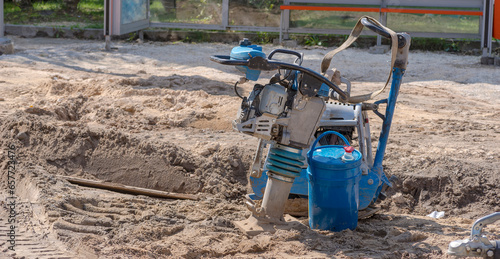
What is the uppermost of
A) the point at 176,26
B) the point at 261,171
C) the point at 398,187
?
the point at 176,26

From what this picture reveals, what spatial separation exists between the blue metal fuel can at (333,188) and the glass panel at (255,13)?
28.9 feet

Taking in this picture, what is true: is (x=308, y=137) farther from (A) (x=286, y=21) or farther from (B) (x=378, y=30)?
(A) (x=286, y=21)

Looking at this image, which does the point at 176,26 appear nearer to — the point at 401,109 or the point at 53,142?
the point at 401,109

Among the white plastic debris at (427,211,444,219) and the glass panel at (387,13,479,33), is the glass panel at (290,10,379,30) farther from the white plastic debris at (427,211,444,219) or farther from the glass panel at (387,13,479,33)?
the white plastic debris at (427,211,444,219)

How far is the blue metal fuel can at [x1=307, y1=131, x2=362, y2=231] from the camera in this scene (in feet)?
12.4

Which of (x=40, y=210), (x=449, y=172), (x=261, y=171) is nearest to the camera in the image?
(x=40, y=210)

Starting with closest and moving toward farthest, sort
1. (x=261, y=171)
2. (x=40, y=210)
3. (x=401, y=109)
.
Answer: (x=40, y=210), (x=261, y=171), (x=401, y=109)

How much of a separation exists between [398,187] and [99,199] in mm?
2610

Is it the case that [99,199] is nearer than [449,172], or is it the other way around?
[99,199]

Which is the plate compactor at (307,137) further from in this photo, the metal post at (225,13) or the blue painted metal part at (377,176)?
the metal post at (225,13)

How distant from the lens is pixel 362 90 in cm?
839

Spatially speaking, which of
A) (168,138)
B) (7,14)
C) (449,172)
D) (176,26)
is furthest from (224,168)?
(7,14)

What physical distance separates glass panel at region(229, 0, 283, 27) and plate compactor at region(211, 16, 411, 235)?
8267 millimetres

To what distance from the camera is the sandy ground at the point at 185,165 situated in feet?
11.4
